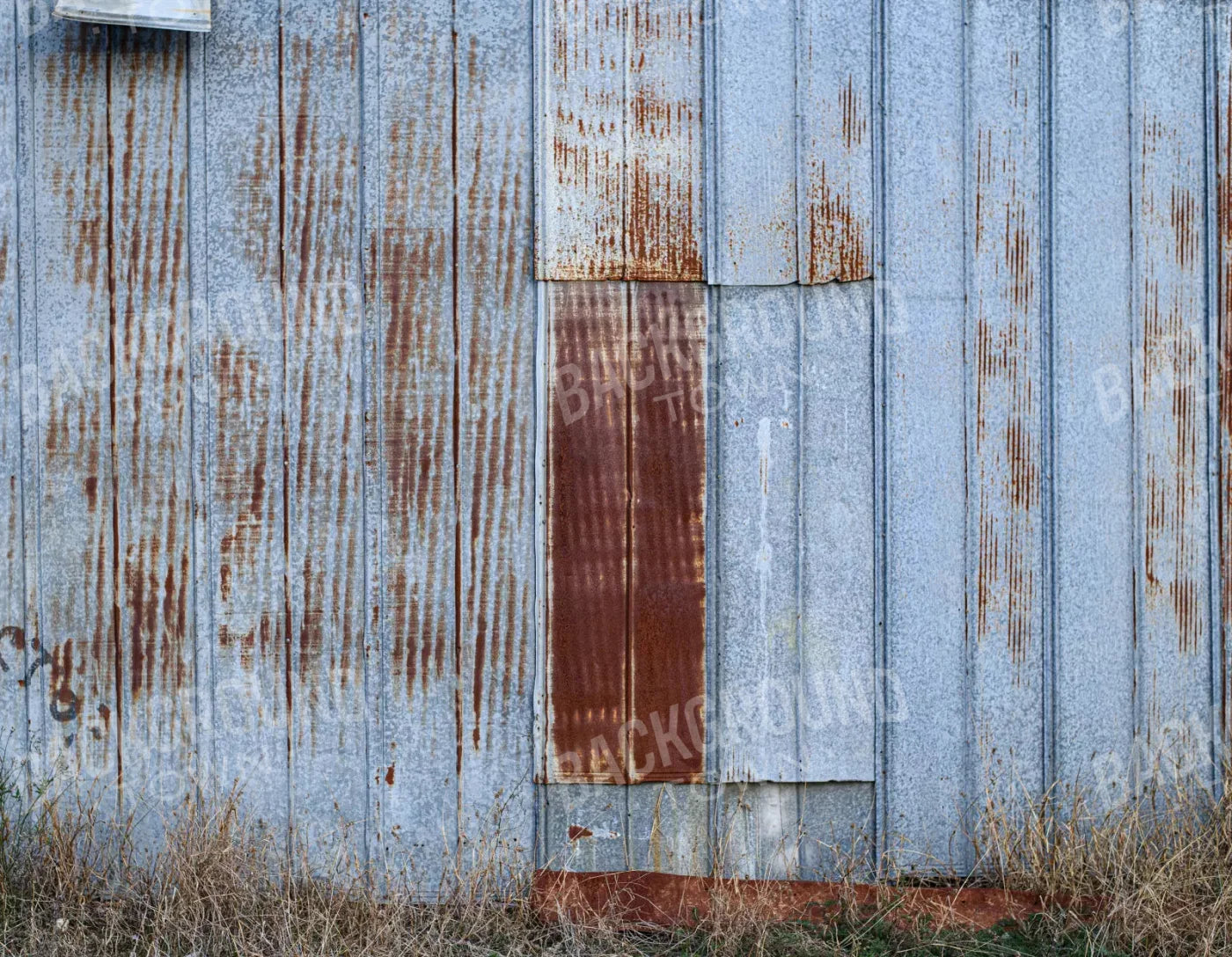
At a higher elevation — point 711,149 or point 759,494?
point 711,149

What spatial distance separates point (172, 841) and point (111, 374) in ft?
4.35

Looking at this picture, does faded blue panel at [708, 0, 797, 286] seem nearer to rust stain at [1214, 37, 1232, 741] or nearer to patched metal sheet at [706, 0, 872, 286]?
patched metal sheet at [706, 0, 872, 286]

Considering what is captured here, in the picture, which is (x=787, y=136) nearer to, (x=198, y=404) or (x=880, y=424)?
(x=880, y=424)

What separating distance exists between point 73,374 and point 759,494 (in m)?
2.02

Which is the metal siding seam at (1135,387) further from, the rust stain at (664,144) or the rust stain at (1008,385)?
the rust stain at (664,144)

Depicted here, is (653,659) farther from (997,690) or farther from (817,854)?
(997,690)

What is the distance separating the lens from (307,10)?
9.53 feet

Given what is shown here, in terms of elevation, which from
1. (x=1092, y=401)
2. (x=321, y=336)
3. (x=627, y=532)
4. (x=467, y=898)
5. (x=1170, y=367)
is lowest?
(x=467, y=898)

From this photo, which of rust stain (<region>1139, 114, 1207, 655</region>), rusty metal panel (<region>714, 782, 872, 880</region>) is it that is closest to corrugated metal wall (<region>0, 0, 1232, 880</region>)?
rusty metal panel (<region>714, 782, 872, 880</region>)

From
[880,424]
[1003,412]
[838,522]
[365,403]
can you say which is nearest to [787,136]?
[880,424]

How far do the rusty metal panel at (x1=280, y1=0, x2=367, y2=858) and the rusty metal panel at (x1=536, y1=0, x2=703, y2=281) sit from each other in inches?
22.5

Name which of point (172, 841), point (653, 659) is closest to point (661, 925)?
point (653, 659)

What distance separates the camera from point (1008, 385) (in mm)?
2990

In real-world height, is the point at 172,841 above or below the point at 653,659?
below
